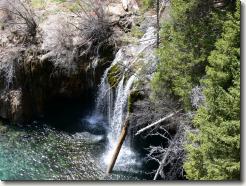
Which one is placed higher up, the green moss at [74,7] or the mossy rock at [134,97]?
the green moss at [74,7]

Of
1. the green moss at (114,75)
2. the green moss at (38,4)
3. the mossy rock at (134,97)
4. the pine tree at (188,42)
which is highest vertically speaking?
the green moss at (38,4)

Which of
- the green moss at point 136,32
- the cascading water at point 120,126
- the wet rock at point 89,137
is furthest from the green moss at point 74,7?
the wet rock at point 89,137

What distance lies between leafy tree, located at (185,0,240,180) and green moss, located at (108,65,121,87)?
3.33m

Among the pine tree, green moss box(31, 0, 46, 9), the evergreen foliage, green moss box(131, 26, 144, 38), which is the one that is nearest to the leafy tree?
the evergreen foliage

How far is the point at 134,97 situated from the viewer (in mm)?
8039

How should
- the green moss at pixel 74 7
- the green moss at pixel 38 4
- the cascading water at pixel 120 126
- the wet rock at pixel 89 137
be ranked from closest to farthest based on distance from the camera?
the cascading water at pixel 120 126 < the wet rock at pixel 89 137 < the green moss at pixel 74 7 < the green moss at pixel 38 4

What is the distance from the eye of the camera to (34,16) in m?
9.77

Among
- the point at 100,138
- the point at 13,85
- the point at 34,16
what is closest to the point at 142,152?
the point at 100,138

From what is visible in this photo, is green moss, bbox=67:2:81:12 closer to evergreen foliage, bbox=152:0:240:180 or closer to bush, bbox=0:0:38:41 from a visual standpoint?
bush, bbox=0:0:38:41

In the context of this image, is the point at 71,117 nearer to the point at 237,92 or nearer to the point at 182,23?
the point at 182,23

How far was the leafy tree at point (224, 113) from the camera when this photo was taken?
5.40m

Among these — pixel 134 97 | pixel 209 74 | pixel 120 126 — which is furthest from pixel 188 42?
pixel 120 126

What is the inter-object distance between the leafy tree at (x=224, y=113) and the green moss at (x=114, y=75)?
3.33 metres

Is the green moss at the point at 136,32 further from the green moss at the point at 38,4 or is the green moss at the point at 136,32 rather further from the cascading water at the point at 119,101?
the green moss at the point at 38,4
